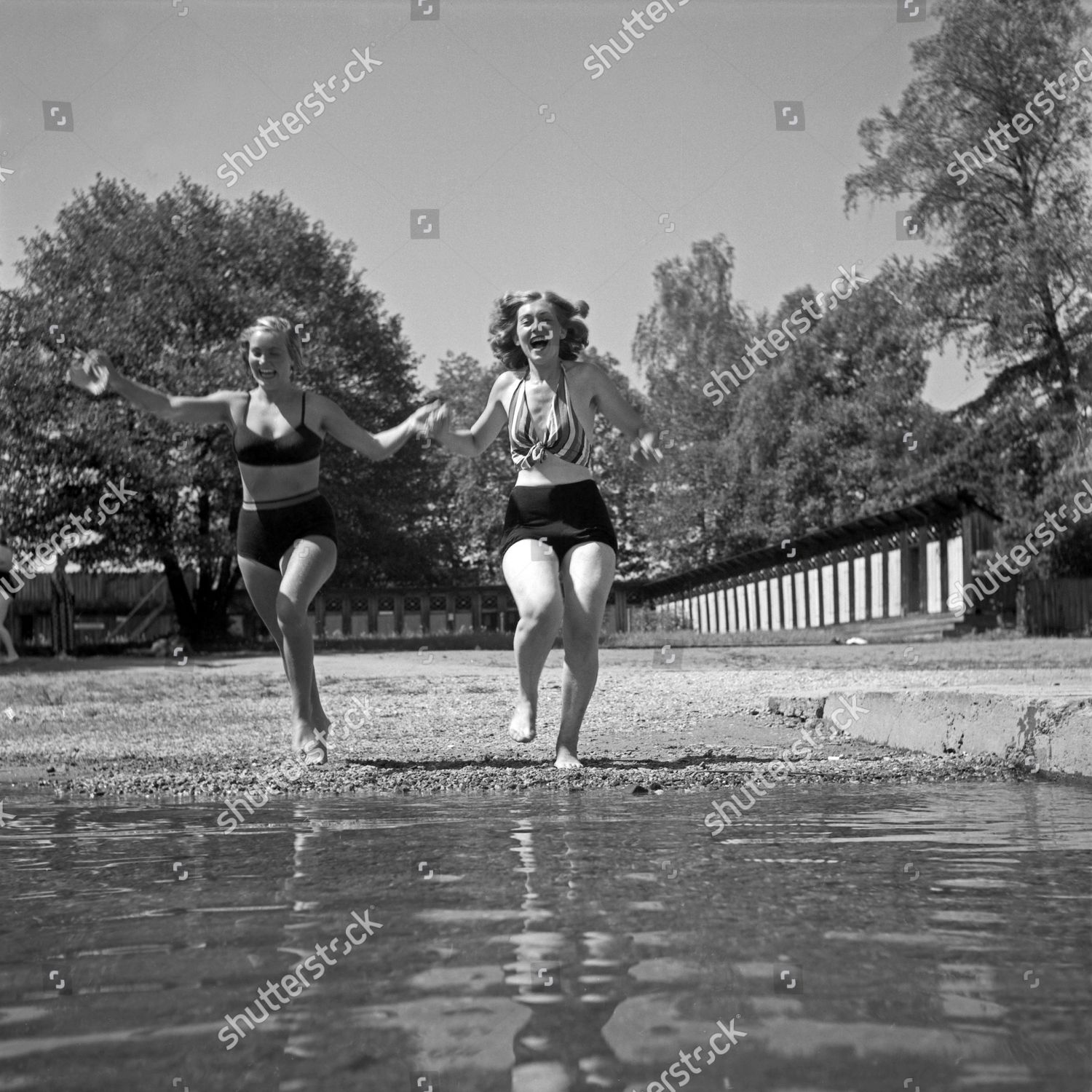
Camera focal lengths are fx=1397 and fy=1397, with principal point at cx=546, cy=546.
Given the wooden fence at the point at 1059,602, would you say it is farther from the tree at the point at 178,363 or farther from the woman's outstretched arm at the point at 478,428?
the woman's outstretched arm at the point at 478,428

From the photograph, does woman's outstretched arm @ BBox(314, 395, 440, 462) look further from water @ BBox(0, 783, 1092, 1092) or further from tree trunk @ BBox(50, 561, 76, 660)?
tree trunk @ BBox(50, 561, 76, 660)

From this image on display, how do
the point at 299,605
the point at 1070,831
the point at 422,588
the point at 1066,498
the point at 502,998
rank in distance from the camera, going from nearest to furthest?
the point at 502,998, the point at 1070,831, the point at 299,605, the point at 1066,498, the point at 422,588

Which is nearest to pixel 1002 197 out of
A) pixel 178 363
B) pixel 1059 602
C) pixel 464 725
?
pixel 1059 602

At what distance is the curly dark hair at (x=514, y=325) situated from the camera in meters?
6.22

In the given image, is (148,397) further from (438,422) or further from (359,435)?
(438,422)

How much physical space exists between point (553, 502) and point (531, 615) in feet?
1.64

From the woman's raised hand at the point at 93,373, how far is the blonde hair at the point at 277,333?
605mm

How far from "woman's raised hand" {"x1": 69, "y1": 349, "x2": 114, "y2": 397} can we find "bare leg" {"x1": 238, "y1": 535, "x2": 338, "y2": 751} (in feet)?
3.25

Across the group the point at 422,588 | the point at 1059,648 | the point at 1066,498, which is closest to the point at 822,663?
the point at 1059,648

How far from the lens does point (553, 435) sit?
594cm

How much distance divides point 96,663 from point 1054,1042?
20321 mm

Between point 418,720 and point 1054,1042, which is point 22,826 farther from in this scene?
point 418,720

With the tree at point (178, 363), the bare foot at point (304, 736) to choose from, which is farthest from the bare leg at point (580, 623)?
the tree at point (178, 363)

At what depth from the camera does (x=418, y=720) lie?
28.5ft
